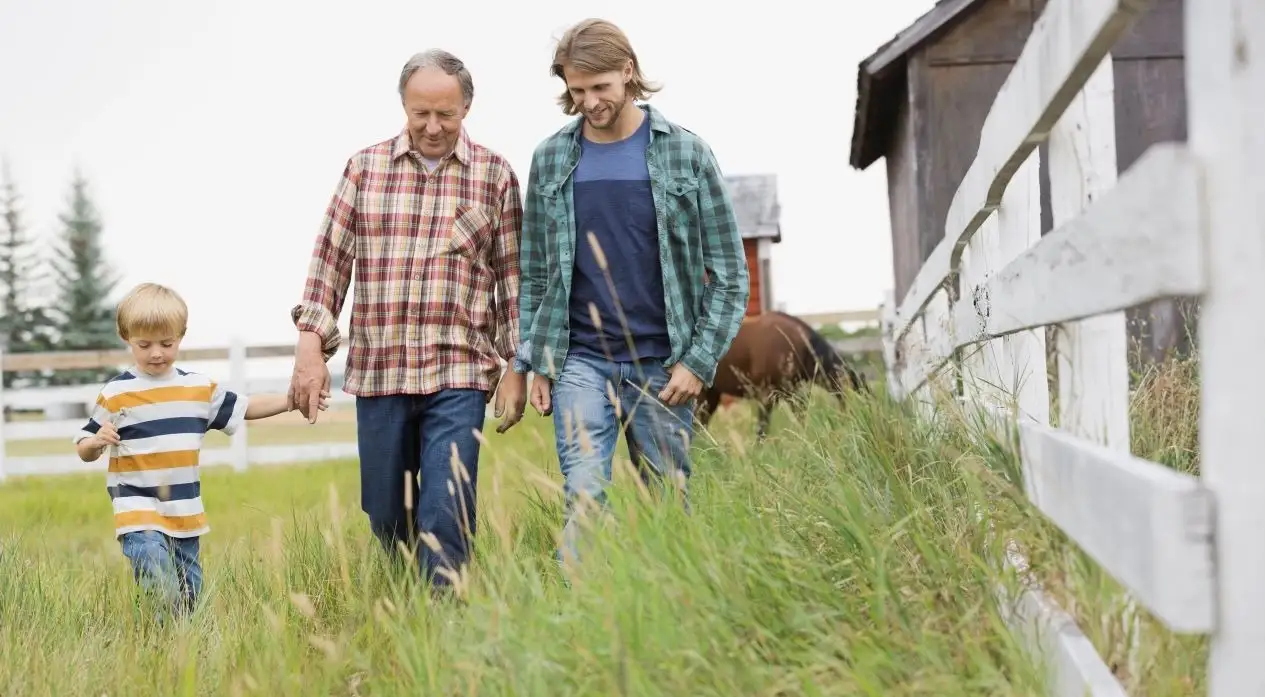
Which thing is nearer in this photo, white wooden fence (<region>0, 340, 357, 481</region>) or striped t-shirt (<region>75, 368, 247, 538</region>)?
striped t-shirt (<region>75, 368, 247, 538</region>)

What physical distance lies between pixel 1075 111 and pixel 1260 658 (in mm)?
1433

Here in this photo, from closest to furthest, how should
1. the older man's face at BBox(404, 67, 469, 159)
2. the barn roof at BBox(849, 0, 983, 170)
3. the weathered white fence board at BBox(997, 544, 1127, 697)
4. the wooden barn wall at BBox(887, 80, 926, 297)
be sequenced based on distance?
the weathered white fence board at BBox(997, 544, 1127, 697) → the older man's face at BBox(404, 67, 469, 159) → the barn roof at BBox(849, 0, 983, 170) → the wooden barn wall at BBox(887, 80, 926, 297)

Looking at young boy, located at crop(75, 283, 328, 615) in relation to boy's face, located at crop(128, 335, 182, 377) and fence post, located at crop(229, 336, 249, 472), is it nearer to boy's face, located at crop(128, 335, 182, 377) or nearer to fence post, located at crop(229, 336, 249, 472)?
boy's face, located at crop(128, 335, 182, 377)

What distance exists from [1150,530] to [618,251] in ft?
8.48

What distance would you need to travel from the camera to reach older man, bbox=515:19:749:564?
3953 mm

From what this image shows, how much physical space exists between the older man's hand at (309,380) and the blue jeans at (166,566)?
0.71 meters

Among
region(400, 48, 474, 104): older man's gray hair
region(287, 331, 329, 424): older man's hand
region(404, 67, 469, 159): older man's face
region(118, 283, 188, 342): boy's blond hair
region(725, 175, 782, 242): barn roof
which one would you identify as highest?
region(725, 175, 782, 242): barn roof

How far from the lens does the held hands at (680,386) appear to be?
3912 mm

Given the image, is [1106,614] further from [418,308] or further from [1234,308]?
[418,308]

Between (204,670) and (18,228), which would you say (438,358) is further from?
(18,228)

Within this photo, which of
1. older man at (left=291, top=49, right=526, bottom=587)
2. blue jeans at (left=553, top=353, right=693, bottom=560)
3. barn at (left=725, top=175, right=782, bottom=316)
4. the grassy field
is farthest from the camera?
barn at (left=725, top=175, right=782, bottom=316)

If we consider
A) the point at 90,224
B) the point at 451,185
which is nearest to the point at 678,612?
the point at 451,185

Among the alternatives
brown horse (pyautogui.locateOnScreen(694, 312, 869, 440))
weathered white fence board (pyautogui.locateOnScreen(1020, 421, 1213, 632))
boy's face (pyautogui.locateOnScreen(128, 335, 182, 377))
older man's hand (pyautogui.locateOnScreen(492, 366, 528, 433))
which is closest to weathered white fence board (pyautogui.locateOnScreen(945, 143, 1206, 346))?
weathered white fence board (pyautogui.locateOnScreen(1020, 421, 1213, 632))

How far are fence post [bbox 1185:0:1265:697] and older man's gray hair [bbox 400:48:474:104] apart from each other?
9.82ft
